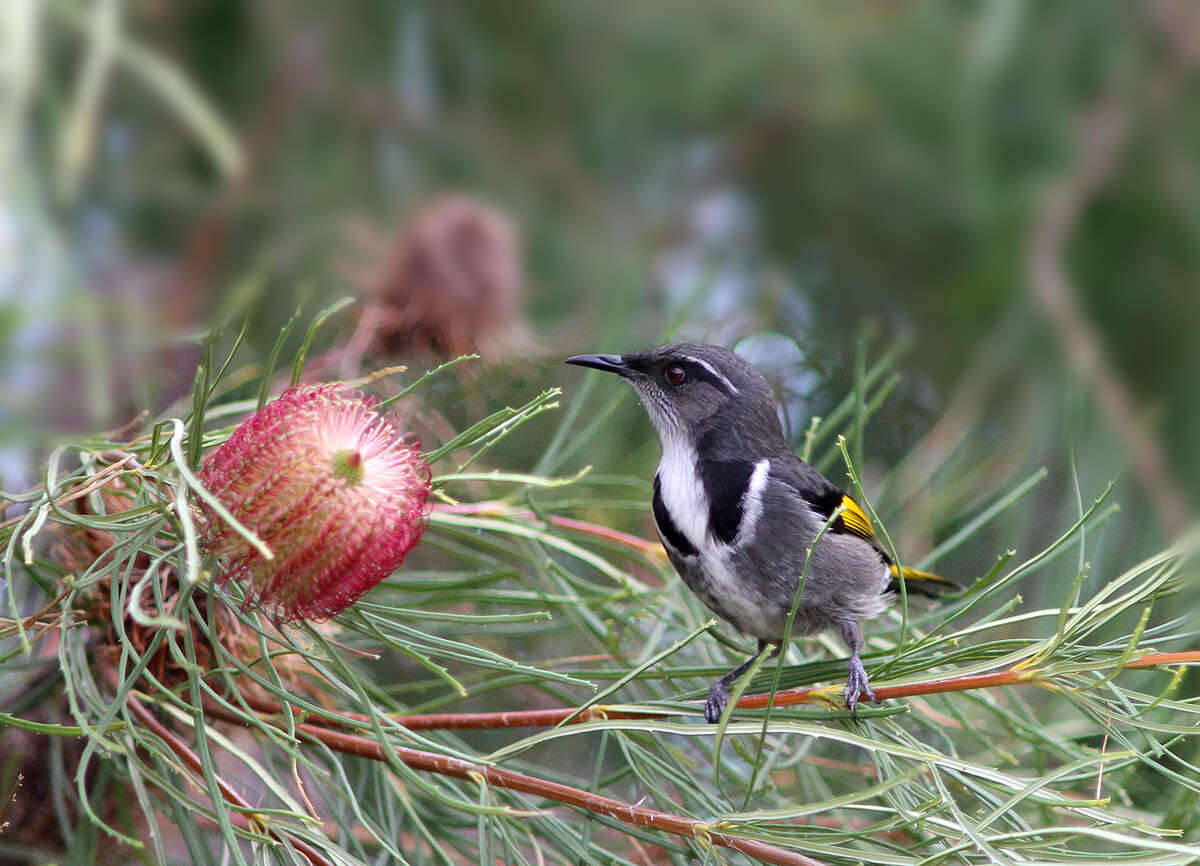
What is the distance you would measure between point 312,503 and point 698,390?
27.1 inches

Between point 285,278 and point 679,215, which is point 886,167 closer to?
point 679,215

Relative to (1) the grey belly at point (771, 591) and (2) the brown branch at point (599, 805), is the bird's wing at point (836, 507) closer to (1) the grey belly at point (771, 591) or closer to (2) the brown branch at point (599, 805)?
(1) the grey belly at point (771, 591)

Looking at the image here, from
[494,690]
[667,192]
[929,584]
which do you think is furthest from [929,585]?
[667,192]

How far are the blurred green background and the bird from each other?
0.16 meters

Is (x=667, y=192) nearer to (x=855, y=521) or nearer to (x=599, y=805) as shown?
(x=855, y=521)

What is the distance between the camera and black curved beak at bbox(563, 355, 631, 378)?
3.94 feet

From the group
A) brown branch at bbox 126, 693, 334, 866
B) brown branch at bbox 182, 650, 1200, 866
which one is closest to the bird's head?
brown branch at bbox 182, 650, 1200, 866

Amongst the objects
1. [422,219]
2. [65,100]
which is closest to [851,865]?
[422,219]

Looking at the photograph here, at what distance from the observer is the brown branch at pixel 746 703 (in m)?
0.78

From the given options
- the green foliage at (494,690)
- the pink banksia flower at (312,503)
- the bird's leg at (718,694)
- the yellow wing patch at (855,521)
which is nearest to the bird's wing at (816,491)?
the yellow wing patch at (855,521)

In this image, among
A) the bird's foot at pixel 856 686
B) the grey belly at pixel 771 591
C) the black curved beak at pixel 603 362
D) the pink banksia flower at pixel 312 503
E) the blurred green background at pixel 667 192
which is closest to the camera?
the pink banksia flower at pixel 312 503

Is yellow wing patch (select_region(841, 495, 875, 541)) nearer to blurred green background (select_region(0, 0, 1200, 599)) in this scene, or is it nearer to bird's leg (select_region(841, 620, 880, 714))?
blurred green background (select_region(0, 0, 1200, 599))

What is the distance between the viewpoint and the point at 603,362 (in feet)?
4.02

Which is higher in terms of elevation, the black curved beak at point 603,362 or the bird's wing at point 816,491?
the black curved beak at point 603,362
